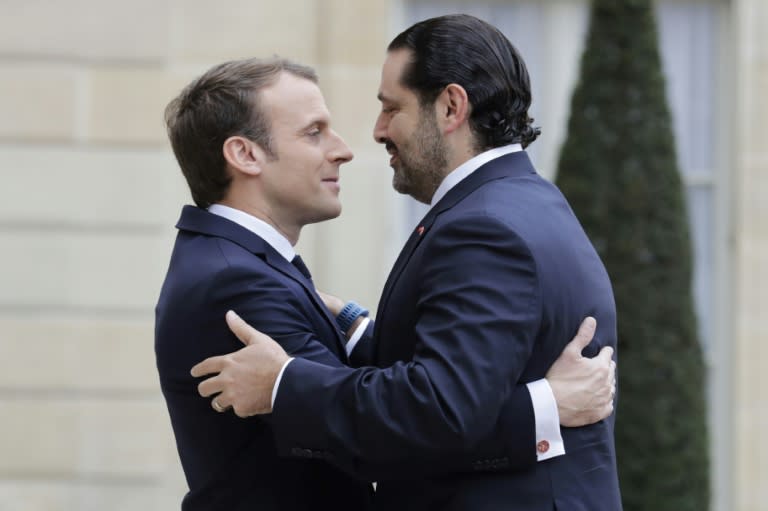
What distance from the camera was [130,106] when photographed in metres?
6.47

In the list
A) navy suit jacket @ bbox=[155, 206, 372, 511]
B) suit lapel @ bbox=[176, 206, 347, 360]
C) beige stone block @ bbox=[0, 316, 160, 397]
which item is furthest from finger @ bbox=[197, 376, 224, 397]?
beige stone block @ bbox=[0, 316, 160, 397]

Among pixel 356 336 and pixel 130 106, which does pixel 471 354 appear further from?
pixel 130 106

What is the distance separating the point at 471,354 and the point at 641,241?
3702 mm

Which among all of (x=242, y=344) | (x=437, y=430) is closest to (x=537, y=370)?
(x=437, y=430)

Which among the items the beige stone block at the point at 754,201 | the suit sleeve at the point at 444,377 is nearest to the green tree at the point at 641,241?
the beige stone block at the point at 754,201

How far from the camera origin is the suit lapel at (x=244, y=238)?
3168mm

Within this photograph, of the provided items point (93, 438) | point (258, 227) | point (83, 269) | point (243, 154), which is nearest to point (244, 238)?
point (258, 227)

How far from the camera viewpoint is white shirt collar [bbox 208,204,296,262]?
127 inches

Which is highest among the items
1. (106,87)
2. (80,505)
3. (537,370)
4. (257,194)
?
(106,87)

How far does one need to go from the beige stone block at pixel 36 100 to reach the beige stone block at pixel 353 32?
123 centimetres

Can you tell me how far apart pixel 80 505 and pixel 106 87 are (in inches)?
77.7

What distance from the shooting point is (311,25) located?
6648 millimetres

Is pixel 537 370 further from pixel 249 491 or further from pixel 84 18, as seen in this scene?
pixel 84 18

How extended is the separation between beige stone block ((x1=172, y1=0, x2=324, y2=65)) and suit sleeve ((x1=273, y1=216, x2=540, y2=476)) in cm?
387
